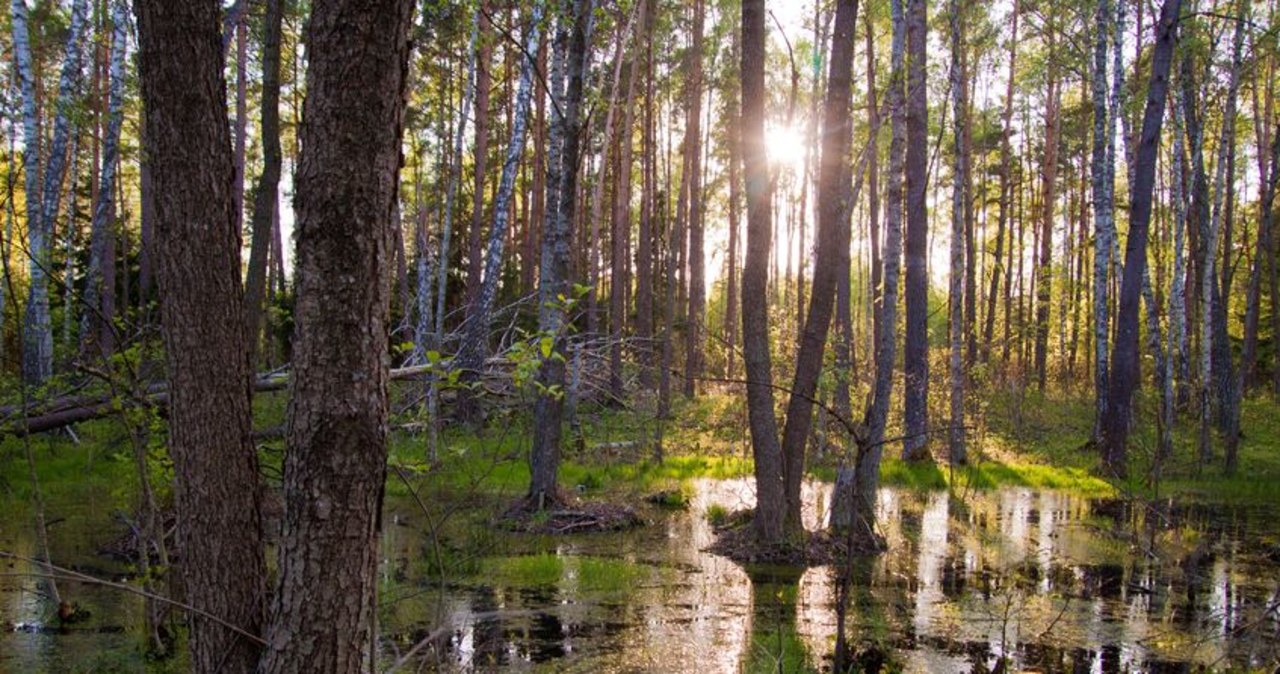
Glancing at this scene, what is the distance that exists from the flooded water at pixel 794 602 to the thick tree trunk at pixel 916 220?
9.59 feet

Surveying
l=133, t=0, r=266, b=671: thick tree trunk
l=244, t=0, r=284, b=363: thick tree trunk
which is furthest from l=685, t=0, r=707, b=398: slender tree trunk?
l=133, t=0, r=266, b=671: thick tree trunk

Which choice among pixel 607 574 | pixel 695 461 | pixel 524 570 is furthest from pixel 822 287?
pixel 695 461

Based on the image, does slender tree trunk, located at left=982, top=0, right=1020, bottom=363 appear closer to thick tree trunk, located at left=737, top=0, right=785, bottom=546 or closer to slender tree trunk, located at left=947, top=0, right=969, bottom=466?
slender tree trunk, located at left=947, top=0, right=969, bottom=466

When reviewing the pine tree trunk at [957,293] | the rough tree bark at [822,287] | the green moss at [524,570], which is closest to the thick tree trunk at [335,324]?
the green moss at [524,570]

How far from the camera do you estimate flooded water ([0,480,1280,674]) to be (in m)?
5.36

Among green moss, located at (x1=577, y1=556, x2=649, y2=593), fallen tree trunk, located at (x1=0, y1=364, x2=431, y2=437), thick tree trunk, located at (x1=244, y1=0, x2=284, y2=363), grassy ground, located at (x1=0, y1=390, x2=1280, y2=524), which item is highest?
thick tree trunk, located at (x1=244, y1=0, x2=284, y2=363)

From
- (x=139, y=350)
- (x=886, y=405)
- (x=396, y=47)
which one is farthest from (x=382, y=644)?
(x=886, y=405)

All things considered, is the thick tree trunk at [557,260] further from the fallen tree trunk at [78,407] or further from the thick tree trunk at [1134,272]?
the thick tree trunk at [1134,272]

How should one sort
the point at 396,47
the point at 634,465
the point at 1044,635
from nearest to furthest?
the point at 396,47 < the point at 1044,635 < the point at 634,465

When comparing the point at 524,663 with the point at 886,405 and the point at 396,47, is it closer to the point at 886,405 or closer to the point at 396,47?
the point at 396,47

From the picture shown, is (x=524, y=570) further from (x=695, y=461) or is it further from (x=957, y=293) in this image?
(x=957, y=293)

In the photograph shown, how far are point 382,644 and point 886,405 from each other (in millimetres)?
6199

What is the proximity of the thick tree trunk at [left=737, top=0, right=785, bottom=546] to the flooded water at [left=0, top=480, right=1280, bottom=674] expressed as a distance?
2.58 ft

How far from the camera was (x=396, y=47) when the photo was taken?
2125 mm
